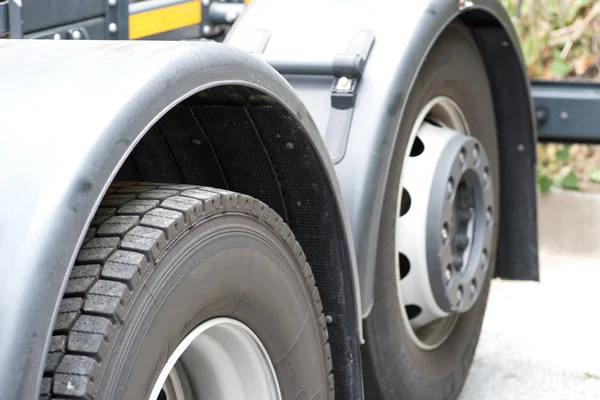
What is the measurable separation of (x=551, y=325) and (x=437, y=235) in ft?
4.88

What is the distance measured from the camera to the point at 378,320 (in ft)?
7.55

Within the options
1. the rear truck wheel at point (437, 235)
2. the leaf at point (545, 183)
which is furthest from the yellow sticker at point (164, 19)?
the leaf at point (545, 183)

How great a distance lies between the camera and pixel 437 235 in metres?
2.46

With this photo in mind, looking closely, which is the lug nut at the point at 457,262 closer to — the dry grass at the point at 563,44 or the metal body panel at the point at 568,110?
the metal body panel at the point at 568,110

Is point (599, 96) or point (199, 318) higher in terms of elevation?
point (599, 96)

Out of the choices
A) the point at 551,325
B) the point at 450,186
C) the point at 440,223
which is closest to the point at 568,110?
the point at 551,325

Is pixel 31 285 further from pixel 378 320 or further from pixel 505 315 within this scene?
pixel 505 315

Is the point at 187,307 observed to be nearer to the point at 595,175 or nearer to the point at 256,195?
the point at 256,195

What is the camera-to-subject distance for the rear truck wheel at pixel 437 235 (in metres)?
2.36

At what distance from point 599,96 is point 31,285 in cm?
288

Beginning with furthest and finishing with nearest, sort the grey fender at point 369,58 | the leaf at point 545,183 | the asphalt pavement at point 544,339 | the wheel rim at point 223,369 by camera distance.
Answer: the leaf at point 545,183
the asphalt pavement at point 544,339
the grey fender at point 369,58
the wheel rim at point 223,369

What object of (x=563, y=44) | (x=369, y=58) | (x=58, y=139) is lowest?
(x=58, y=139)

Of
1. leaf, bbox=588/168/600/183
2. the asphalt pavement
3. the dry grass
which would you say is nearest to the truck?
the asphalt pavement

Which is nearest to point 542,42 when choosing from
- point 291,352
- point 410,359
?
point 410,359
